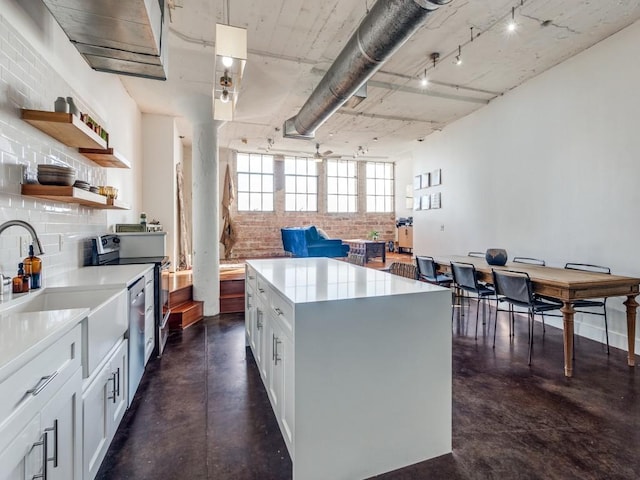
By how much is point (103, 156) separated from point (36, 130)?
73 cm

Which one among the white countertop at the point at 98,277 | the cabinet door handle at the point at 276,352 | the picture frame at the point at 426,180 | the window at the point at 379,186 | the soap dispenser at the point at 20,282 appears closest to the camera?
the soap dispenser at the point at 20,282

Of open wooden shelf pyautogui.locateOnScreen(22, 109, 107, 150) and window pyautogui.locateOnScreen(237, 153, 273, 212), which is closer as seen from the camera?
open wooden shelf pyautogui.locateOnScreen(22, 109, 107, 150)

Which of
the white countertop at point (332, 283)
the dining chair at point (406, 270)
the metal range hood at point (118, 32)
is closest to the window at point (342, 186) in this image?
the dining chair at point (406, 270)

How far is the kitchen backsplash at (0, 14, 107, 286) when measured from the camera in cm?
169

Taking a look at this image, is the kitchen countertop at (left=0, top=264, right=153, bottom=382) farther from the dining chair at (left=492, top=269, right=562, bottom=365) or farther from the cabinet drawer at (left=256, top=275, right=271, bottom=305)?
the dining chair at (left=492, top=269, right=562, bottom=365)

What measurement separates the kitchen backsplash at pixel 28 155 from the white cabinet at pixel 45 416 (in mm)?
937

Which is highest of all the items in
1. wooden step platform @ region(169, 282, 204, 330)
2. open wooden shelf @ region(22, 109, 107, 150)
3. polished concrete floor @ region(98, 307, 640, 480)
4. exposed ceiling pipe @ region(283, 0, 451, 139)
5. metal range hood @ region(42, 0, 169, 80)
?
exposed ceiling pipe @ region(283, 0, 451, 139)

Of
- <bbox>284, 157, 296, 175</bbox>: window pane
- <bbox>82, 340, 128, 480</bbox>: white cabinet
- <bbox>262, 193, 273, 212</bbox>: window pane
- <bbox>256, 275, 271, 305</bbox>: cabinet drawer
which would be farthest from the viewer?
<bbox>284, 157, 296, 175</bbox>: window pane

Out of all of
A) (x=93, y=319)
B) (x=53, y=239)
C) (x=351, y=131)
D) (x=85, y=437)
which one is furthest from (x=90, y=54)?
(x=351, y=131)

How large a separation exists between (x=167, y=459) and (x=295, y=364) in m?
1.02

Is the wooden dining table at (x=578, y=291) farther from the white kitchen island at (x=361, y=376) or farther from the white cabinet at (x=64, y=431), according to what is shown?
the white cabinet at (x=64, y=431)

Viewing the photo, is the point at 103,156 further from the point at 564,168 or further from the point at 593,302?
the point at 564,168

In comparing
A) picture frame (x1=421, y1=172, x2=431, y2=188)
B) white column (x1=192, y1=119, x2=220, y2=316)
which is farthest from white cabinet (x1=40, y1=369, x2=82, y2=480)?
picture frame (x1=421, y1=172, x2=431, y2=188)

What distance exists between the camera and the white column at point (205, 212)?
439 centimetres
